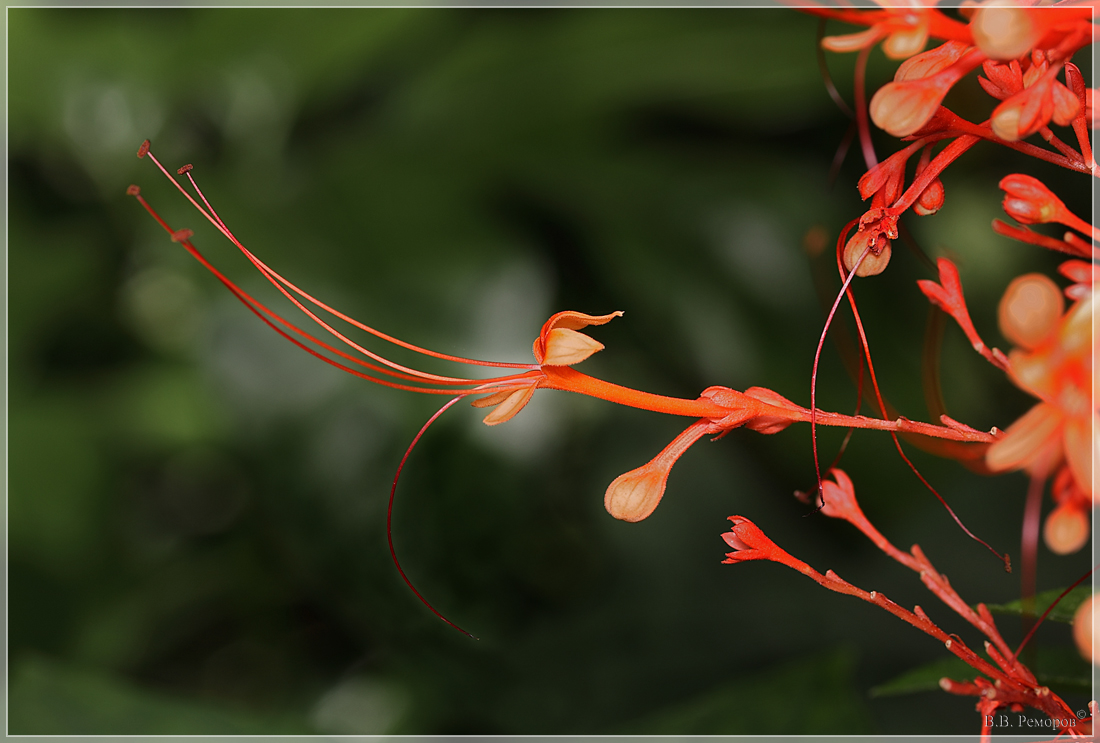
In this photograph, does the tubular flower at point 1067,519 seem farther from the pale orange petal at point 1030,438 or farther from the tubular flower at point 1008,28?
the tubular flower at point 1008,28

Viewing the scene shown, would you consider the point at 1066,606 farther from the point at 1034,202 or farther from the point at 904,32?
the point at 904,32

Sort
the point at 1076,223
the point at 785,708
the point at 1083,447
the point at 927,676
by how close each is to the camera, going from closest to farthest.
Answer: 1. the point at 1083,447
2. the point at 1076,223
3. the point at 927,676
4. the point at 785,708

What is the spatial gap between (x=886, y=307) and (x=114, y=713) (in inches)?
44.7

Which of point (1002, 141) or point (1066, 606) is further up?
point (1002, 141)

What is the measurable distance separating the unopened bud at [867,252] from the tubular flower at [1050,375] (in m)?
0.16

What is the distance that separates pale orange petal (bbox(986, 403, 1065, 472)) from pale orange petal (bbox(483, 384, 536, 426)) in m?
0.24

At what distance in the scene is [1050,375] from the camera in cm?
31

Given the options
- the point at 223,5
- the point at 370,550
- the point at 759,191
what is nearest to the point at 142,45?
the point at 223,5

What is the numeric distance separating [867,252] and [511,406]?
229 millimetres

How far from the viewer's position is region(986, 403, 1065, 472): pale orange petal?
314 mm

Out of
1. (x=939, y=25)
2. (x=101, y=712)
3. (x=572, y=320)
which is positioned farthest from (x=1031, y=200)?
(x=101, y=712)

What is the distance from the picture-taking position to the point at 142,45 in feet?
4.86

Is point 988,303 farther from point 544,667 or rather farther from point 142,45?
point 142,45

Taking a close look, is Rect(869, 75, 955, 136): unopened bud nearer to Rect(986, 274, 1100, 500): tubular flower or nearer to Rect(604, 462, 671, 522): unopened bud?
Rect(986, 274, 1100, 500): tubular flower
